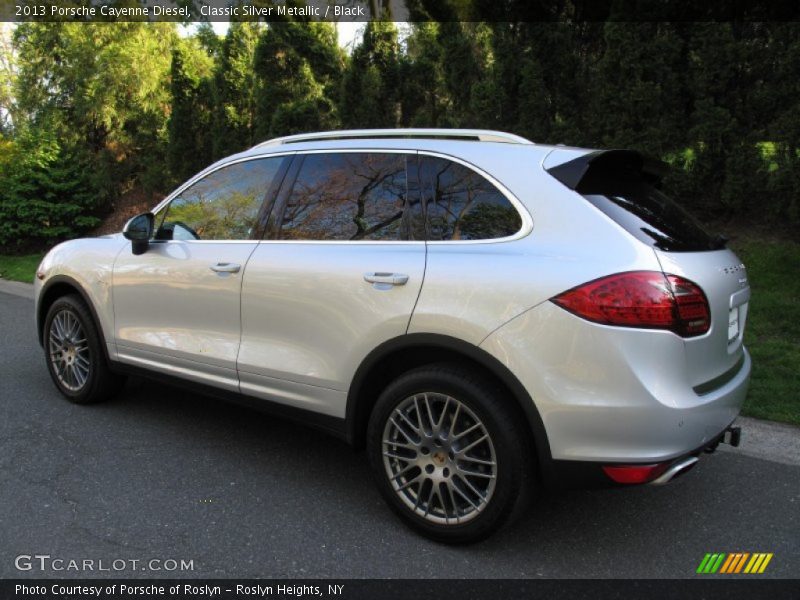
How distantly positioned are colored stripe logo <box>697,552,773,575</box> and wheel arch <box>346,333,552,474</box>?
2.95 ft

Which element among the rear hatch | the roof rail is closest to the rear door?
the roof rail

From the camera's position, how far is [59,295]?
189 inches

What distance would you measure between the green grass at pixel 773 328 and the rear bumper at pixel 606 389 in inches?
93.2

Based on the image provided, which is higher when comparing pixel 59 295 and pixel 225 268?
pixel 225 268

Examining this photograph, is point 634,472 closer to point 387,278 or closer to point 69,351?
point 387,278

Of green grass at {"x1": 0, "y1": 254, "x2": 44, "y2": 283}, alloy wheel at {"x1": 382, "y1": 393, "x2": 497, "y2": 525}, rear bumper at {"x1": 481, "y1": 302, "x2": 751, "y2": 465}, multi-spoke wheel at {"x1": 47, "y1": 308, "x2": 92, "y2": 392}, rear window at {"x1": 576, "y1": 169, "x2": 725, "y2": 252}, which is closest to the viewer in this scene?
rear bumper at {"x1": 481, "y1": 302, "x2": 751, "y2": 465}

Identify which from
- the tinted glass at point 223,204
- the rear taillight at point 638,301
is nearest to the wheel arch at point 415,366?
the rear taillight at point 638,301

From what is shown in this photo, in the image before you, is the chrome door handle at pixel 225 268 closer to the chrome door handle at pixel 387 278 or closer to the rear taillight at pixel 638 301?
the chrome door handle at pixel 387 278

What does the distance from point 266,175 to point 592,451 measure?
2373 millimetres

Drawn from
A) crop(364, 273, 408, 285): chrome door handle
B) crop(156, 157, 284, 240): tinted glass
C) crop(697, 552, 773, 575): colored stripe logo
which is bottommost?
crop(697, 552, 773, 575): colored stripe logo

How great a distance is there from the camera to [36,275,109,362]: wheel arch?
4.39 meters

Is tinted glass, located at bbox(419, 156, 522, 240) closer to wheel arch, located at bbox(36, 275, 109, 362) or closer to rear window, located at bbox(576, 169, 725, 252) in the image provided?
rear window, located at bbox(576, 169, 725, 252)

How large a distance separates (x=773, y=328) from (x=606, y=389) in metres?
4.48

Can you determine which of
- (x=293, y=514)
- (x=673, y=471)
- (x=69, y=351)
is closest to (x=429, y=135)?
(x=673, y=471)
